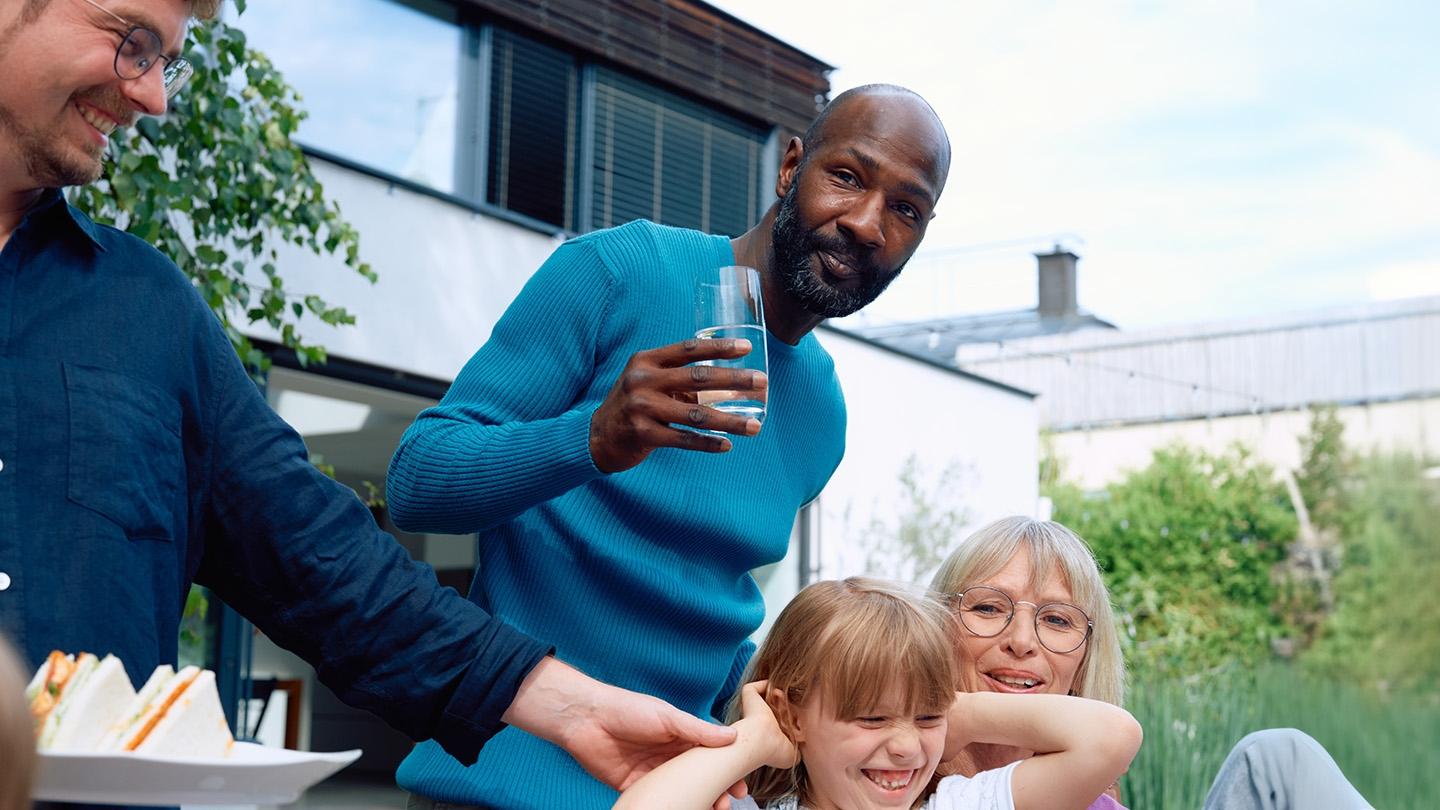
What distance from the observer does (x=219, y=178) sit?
464cm

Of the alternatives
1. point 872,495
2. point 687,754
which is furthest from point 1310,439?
point 687,754

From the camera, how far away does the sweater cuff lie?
159 centimetres

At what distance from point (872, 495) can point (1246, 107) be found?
9.90 meters

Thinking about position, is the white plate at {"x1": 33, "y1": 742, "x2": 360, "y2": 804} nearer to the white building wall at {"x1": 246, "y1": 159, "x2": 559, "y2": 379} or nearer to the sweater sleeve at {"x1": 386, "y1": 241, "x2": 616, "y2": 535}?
the sweater sleeve at {"x1": 386, "y1": 241, "x2": 616, "y2": 535}

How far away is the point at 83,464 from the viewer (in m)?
1.45

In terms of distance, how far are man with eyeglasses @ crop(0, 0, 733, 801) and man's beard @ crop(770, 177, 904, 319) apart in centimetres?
65

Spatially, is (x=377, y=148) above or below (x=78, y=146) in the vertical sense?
above

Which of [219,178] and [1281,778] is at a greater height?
[219,178]

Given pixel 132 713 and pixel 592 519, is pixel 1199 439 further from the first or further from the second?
pixel 132 713

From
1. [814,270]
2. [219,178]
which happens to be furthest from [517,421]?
[219,178]

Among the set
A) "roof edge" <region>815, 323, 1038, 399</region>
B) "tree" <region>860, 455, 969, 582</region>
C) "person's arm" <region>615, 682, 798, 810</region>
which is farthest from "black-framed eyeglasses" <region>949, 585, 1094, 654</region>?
"tree" <region>860, 455, 969, 582</region>

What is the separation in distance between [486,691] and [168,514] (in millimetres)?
364

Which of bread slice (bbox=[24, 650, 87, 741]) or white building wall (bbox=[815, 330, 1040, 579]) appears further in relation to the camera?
white building wall (bbox=[815, 330, 1040, 579])

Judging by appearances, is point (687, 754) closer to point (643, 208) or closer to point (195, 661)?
point (195, 661)
